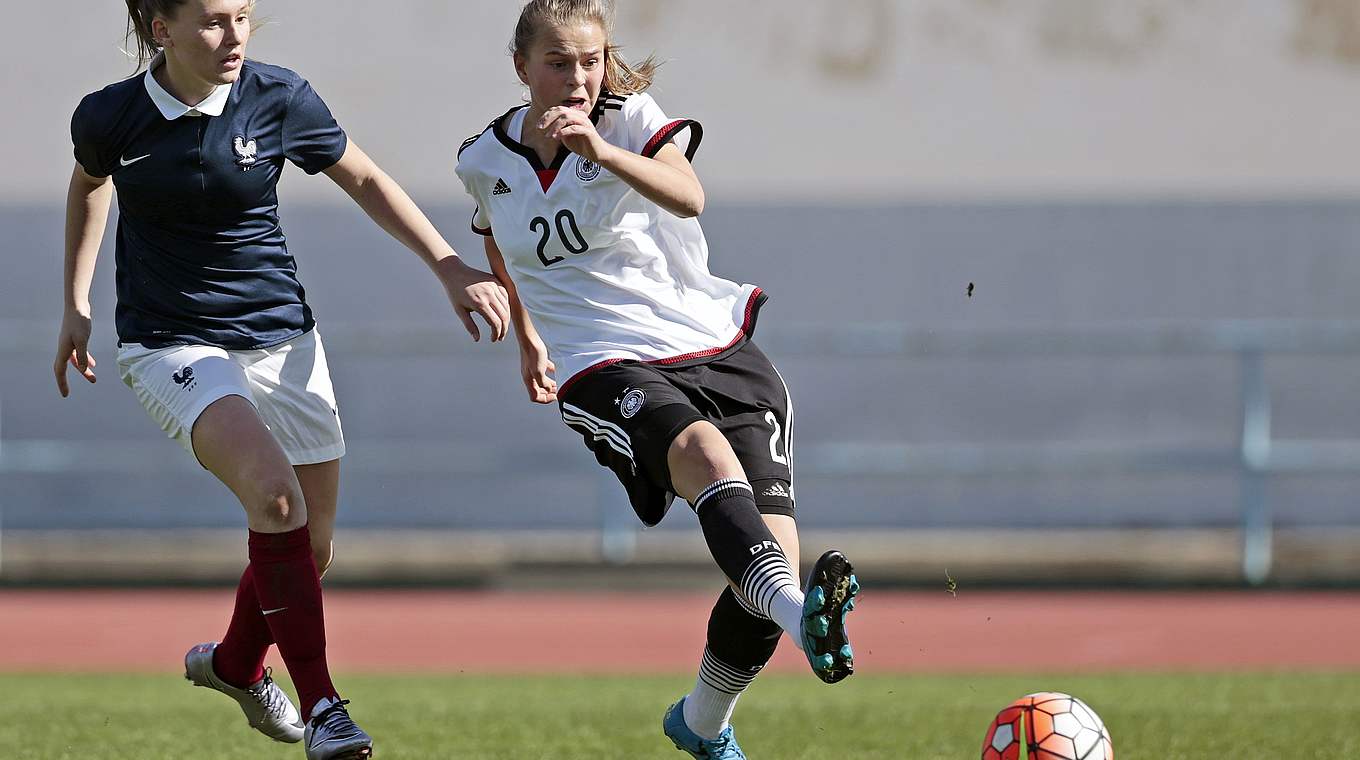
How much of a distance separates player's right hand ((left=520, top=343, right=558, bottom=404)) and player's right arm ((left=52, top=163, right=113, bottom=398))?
110 cm

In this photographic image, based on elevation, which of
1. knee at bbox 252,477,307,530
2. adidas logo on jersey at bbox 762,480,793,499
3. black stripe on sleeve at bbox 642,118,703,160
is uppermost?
black stripe on sleeve at bbox 642,118,703,160

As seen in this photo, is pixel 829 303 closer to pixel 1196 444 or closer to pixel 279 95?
pixel 1196 444

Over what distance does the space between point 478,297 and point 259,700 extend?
1345 mm

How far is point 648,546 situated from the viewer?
11555 millimetres

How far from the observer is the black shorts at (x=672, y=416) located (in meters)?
4.09

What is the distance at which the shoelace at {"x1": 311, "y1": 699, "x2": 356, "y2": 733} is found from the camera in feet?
13.2

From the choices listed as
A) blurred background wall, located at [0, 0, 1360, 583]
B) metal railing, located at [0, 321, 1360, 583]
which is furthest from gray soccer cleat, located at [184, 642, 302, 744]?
blurred background wall, located at [0, 0, 1360, 583]

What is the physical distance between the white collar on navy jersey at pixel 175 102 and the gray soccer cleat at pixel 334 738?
58.0 inches

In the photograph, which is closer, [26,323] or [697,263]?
[697,263]

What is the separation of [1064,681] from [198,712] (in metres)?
Result: 3.49

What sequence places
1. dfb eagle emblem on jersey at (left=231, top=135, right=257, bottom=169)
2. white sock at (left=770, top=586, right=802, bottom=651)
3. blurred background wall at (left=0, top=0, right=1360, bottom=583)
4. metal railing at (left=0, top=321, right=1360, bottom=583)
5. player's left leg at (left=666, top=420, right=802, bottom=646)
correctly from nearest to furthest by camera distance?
white sock at (left=770, top=586, right=802, bottom=651) < player's left leg at (left=666, top=420, right=802, bottom=646) < dfb eagle emblem on jersey at (left=231, top=135, right=257, bottom=169) < metal railing at (left=0, top=321, right=1360, bottom=583) < blurred background wall at (left=0, top=0, right=1360, bottom=583)

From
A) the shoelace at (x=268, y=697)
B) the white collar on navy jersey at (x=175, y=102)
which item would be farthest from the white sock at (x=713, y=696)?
the white collar on navy jersey at (x=175, y=102)

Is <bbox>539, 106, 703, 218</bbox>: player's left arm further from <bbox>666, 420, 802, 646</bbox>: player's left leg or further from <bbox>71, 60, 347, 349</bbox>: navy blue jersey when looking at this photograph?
<bbox>71, 60, 347, 349</bbox>: navy blue jersey

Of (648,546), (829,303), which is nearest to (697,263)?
(648,546)
